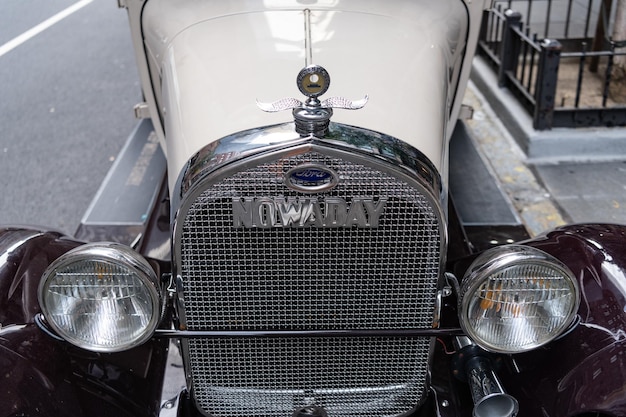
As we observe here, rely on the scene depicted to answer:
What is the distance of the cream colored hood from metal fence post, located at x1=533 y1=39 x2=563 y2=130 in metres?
2.00

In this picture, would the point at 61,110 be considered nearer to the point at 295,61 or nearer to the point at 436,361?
the point at 295,61

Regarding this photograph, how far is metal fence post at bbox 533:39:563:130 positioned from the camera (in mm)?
4570

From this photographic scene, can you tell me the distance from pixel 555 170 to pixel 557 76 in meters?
0.70

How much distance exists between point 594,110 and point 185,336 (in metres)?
4.01

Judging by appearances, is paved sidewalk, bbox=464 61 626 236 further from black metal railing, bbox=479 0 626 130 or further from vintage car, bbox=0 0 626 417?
vintage car, bbox=0 0 626 417

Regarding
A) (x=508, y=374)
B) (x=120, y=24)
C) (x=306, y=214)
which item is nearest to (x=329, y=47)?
(x=306, y=214)

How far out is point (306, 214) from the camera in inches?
71.1

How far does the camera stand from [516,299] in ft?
6.05

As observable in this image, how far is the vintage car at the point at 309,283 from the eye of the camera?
179cm

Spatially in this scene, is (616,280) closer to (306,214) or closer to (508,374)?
(508,374)

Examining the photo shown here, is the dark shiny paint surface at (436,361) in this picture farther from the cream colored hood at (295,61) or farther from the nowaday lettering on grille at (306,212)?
the nowaday lettering on grille at (306,212)

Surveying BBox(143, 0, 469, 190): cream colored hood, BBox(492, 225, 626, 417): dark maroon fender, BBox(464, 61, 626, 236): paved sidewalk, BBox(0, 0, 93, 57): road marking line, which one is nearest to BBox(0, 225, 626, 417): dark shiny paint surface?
BBox(492, 225, 626, 417): dark maroon fender

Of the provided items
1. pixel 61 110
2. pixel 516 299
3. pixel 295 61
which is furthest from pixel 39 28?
pixel 516 299

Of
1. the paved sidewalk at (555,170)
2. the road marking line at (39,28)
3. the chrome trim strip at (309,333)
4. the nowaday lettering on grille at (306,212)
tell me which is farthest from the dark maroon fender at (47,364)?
the road marking line at (39,28)
